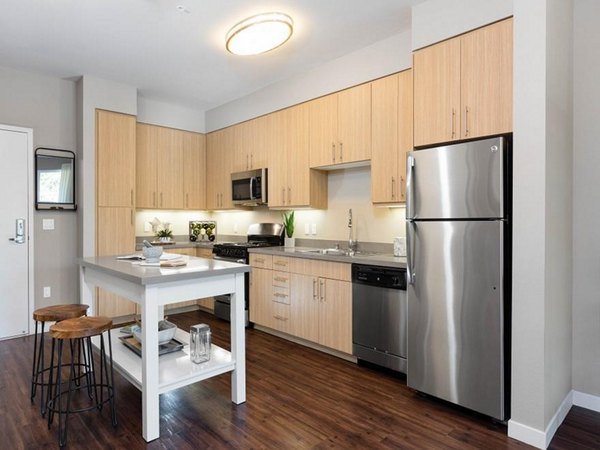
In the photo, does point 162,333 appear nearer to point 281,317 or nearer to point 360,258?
point 281,317

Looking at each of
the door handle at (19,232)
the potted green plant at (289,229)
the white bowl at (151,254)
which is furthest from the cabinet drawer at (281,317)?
the door handle at (19,232)

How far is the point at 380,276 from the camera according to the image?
2910 millimetres

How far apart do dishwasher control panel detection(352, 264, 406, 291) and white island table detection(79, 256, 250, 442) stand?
107 cm

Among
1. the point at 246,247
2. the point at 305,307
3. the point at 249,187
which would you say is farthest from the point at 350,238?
the point at 249,187

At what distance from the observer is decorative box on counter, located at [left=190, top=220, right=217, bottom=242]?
18.2 ft

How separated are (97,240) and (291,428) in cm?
328

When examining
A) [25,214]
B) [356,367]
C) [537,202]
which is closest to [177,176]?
[25,214]

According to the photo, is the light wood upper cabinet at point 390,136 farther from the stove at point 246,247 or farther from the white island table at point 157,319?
the stove at point 246,247

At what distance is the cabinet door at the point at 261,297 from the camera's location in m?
3.94

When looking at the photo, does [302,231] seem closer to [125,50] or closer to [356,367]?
[356,367]

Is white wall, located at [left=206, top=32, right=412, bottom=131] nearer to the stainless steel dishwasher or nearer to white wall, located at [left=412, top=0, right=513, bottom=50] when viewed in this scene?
white wall, located at [left=412, top=0, right=513, bottom=50]

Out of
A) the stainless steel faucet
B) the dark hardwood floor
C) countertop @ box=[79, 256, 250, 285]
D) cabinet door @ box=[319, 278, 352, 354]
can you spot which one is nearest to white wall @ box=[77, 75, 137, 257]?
the dark hardwood floor

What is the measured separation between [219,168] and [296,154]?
5.54ft

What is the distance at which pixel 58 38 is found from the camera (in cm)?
326
